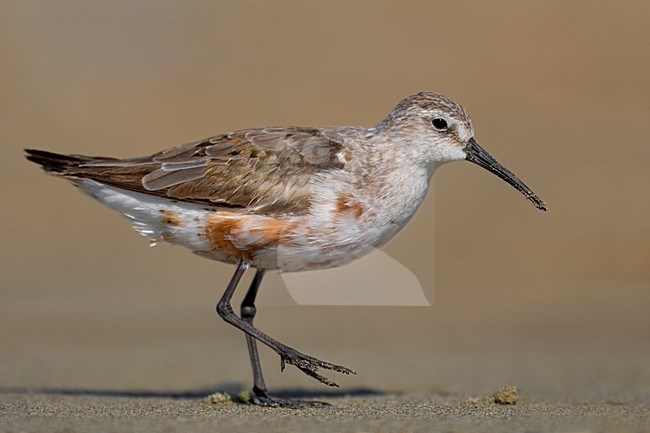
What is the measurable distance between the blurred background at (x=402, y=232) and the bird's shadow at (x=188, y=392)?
261mm

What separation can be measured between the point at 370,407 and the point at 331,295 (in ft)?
9.52

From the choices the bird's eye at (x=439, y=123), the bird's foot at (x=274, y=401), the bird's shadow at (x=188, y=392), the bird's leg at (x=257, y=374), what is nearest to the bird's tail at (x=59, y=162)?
the bird's leg at (x=257, y=374)

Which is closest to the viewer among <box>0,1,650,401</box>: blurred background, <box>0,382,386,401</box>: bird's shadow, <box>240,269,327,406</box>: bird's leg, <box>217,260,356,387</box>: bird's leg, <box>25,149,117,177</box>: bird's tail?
<box>217,260,356,387</box>: bird's leg

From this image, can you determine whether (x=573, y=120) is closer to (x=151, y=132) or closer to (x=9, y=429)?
(x=151, y=132)

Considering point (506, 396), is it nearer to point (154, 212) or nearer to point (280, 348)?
point (280, 348)

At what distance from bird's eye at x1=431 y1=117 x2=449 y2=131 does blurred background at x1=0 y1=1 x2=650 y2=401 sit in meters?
2.38

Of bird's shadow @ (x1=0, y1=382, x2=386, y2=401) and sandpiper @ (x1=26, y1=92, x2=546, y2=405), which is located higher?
sandpiper @ (x1=26, y1=92, x2=546, y2=405)

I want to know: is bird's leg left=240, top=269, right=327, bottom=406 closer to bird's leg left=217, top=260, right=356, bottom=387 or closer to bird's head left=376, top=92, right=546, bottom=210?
bird's leg left=217, top=260, right=356, bottom=387

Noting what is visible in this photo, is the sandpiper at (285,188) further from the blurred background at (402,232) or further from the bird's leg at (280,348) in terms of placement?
the blurred background at (402,232)

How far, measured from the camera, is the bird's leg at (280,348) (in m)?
7.80

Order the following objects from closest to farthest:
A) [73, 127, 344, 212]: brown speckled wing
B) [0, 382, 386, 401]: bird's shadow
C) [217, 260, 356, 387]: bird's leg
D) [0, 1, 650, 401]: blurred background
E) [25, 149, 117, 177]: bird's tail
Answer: [217, 260, 356, 387]: bird's leg, [73, 127, 344, 212]: brown speckled wing, [25, 149, 117, 177]: bird's tail, [0, 382, 386, 401]: bird's shadow, [0, 1, 650, 401]: blurred background

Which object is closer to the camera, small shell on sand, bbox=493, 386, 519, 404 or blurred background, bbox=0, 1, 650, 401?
small shell on sand, bbox=493, 386, 519, 404

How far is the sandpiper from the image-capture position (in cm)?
786

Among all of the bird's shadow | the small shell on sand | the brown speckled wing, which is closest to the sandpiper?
the brown speckled wing
